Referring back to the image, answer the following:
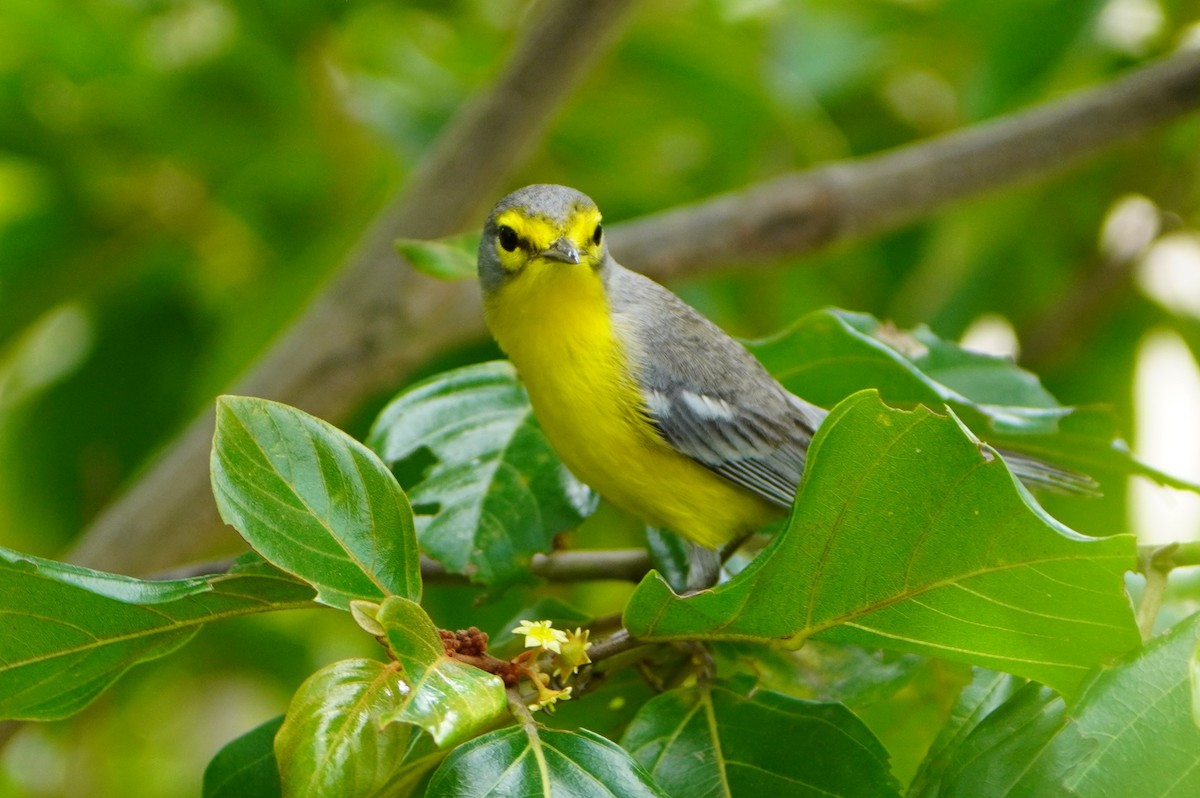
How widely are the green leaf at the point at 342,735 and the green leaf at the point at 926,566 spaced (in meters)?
0.28

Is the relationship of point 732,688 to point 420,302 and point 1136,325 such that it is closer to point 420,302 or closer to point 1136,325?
point 420,302

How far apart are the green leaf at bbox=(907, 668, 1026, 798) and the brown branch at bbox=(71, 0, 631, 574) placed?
1.57m

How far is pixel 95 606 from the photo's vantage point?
1267mm

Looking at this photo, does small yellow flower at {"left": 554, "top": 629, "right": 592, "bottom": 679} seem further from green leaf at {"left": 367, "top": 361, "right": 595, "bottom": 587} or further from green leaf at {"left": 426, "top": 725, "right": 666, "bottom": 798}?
green leaf at {"left": 367, "top": 361, "right": 595, "bottom": 587}

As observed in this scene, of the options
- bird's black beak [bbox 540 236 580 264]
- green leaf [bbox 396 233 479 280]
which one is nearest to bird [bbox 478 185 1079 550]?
bird's black beak [bbox 540 236 580 264]

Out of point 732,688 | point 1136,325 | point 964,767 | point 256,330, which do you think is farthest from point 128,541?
point 1136,325

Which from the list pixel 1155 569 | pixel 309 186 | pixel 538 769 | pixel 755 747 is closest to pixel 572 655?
pixel 538 769

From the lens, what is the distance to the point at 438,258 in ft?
6.43

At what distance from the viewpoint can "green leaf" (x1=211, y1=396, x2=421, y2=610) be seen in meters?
1.27

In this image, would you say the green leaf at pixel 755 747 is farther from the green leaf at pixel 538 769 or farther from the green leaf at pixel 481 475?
the green leaf at pixel 481 475

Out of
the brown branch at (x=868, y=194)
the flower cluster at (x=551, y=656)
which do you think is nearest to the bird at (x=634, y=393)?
the brown branch at (x=868, y=194)

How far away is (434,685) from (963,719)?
669mm

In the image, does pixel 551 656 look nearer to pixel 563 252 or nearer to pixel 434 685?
pixel 434 685

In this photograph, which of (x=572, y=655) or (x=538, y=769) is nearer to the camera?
(x=538, y=769)
